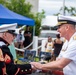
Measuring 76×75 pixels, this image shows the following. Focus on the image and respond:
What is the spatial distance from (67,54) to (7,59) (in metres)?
0.67

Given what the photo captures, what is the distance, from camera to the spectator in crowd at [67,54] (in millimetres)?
2963

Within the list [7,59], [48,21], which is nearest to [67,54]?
[7,59]

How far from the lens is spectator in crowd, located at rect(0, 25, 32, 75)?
3.14 metres

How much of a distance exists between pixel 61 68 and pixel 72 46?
254 millimetres

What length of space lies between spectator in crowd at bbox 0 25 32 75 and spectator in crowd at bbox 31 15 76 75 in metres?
0.24

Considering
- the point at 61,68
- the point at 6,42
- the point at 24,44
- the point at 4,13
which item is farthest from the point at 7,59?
the point at 24,44

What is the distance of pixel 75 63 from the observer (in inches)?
119

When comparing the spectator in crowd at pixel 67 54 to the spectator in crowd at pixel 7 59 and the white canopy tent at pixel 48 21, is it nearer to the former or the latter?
the spectator in crowd at pixel 7 59

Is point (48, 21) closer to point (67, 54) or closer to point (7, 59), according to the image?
point (7, 59)

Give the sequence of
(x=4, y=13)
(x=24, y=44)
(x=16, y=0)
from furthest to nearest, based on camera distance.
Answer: (x=16, y=0), (x=24, y=44), (x=4, y=13)

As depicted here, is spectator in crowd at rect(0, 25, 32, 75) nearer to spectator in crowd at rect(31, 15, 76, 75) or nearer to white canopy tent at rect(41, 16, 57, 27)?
spectator in crowd at rect(31, 15, 76, 75)

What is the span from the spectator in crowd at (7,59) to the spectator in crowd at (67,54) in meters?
0.24

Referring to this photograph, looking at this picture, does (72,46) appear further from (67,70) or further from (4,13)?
(4,13)

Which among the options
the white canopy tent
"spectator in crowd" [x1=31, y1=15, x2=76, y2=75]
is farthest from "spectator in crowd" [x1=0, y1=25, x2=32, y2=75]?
the white canopy tent
